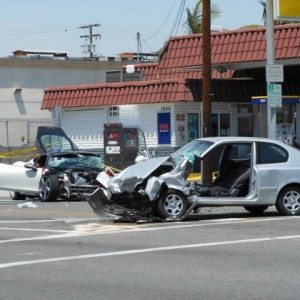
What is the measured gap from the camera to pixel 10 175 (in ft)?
77.4

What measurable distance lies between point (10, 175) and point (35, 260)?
38.8 feet

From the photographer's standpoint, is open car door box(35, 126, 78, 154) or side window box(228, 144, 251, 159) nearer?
side window box(228, 144, 251, 159)

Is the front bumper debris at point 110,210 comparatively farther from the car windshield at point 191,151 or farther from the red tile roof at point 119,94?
the red tile roof at point 119,94

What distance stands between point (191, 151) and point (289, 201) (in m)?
2.28

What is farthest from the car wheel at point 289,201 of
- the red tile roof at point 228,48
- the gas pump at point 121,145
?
the gas pump at point 121,145

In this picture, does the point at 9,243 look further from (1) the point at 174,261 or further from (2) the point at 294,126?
(2) the point at 294,126

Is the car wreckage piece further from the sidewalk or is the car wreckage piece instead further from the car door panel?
the sidewalk

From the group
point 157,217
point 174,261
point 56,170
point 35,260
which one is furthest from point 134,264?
point 56,170

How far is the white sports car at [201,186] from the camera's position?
53.6 ft

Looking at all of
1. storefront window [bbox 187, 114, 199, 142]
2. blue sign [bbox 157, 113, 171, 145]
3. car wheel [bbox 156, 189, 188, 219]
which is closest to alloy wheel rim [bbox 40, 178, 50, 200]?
car wheel [bbox 156, 189, 188, 219]

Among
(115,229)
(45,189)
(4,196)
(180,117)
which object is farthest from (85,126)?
(115,229)

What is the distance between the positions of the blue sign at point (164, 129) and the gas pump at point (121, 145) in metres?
0.73

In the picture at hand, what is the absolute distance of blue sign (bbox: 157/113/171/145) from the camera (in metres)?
33.1

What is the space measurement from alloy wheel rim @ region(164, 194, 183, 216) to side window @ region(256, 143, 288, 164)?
6.22ft
